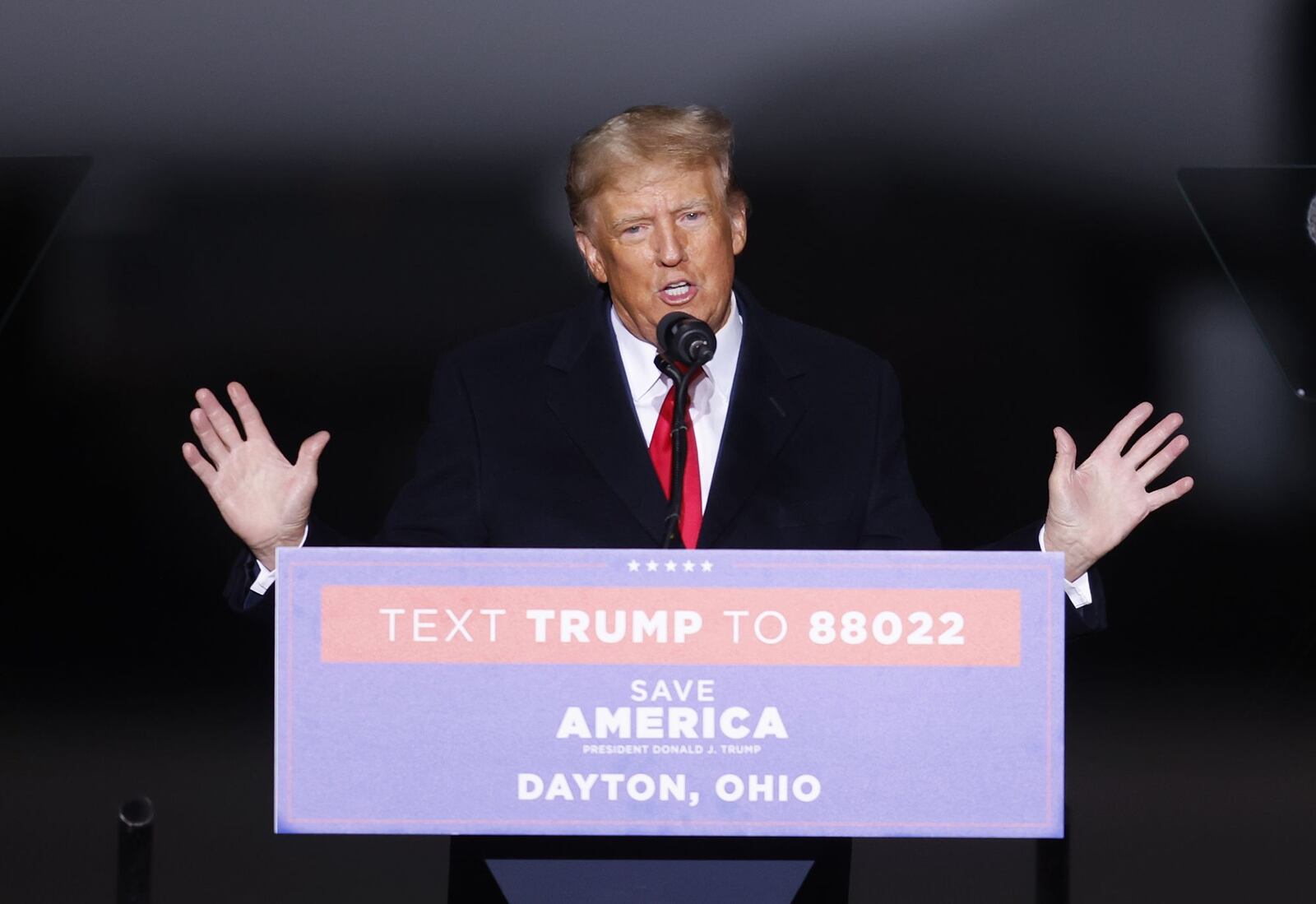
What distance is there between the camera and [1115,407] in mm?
2891

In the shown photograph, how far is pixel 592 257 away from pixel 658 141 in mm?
183

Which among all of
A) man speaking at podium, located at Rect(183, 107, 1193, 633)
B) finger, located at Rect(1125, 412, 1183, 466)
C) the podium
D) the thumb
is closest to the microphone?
the podium

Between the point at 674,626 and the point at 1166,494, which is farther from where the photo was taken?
the point at 1166,494

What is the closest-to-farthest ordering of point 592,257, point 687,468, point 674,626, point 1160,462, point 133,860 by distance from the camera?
point 674,626 → point 1160,462 → point 687,468 → point 592,257 → point 133,860

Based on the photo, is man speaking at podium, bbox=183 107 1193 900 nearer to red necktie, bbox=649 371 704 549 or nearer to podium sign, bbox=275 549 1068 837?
red necktie, bbox=649 371 704 549

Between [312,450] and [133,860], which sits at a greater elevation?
[312,450]

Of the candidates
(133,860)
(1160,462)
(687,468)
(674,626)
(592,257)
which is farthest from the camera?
(133,860)

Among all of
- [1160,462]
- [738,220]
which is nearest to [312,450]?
[738,220]

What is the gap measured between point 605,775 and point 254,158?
1.81 m

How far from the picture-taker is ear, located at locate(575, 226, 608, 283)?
6.63 feet

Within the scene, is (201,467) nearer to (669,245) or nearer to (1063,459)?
(669,245)

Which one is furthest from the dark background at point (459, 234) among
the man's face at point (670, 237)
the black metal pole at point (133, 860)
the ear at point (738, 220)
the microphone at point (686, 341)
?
the microphone at point (686, 341)

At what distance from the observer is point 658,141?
1.94m

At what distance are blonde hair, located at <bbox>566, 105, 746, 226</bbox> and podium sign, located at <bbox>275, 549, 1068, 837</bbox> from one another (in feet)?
2.22
